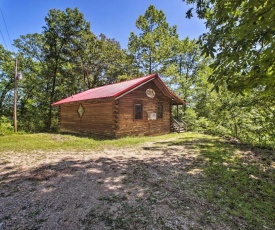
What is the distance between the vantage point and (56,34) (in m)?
23.9

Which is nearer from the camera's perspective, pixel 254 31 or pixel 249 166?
pixel 254 31

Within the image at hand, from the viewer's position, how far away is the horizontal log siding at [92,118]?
513 inches

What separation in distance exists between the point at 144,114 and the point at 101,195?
1100 centimetres

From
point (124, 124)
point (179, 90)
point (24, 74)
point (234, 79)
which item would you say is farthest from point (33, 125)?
point (234, 79)

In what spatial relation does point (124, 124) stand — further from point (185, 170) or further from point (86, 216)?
point (86, 216)

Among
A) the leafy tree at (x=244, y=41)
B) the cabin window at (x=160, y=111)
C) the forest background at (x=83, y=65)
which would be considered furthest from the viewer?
the forest background at (x=83, y=65)

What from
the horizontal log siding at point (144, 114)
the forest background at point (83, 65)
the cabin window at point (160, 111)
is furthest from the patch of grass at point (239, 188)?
the forest background at point (83, 65)

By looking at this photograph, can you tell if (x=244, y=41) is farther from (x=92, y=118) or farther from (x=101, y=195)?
(x=92, y=118)

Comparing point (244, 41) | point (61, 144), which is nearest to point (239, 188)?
point (244, 41)

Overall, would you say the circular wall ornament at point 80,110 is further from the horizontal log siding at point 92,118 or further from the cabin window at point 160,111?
the cabin window at point 160,111

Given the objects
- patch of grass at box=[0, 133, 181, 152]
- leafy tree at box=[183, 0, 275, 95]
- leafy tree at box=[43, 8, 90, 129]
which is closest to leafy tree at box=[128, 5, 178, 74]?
leafy tree at box=[43, 8, 90, 129]

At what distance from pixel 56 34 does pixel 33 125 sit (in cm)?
1294

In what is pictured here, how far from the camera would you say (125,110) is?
13.3 meters

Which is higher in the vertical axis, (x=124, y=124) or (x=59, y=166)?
(x=124, y=124)
